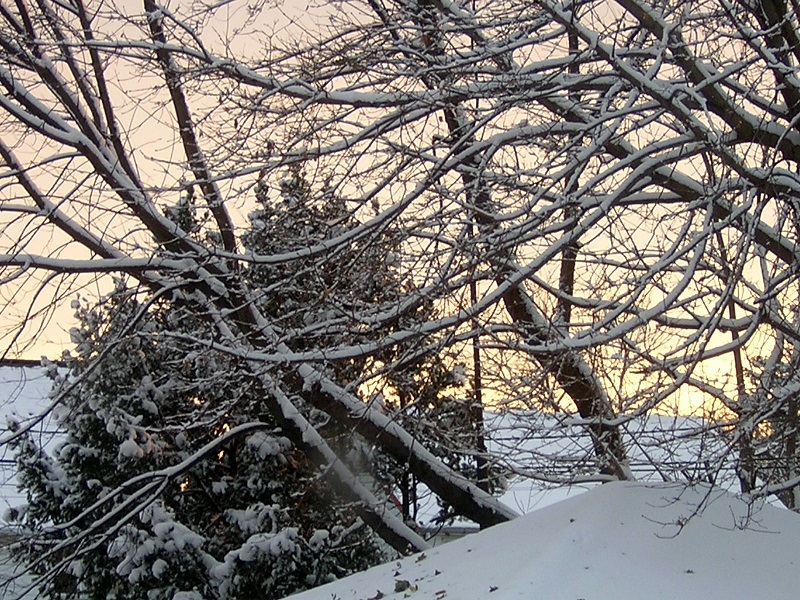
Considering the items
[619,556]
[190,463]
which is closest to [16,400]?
[190,463]

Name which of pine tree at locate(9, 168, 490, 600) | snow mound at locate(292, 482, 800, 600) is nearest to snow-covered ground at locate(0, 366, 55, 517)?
pine tree at locate(9, 168, 490, 600)

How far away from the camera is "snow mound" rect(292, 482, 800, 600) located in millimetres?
3277

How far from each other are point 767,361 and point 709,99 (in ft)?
9.29

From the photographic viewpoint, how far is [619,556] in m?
3.53

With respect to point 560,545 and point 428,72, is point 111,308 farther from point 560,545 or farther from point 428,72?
point 560,545

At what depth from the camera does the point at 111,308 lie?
26.8 ft

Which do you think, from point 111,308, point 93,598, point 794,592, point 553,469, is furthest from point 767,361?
point 93,598

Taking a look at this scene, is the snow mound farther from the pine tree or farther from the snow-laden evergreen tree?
the snow-laden evergreen tree

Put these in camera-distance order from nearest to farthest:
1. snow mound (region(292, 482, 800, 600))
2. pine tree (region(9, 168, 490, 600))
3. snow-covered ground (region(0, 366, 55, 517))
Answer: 1. snow mound (region(292, 482, 800, 600))
2. snow-covered ground (region(0, 366, 55, 517))
3. pine tree (region(9, 168, 490, 600))

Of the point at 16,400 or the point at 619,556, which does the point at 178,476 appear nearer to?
the point at 16,400

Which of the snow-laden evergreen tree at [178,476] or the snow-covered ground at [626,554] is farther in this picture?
the snow-laden evergreen tree at [178,476]

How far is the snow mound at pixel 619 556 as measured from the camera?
10.8 ft

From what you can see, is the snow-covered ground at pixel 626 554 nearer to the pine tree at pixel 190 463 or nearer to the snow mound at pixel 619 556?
the snow mound at pixel 619 556

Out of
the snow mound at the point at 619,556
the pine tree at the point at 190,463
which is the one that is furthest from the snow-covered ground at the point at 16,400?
the snow mound at the point at 619,556
